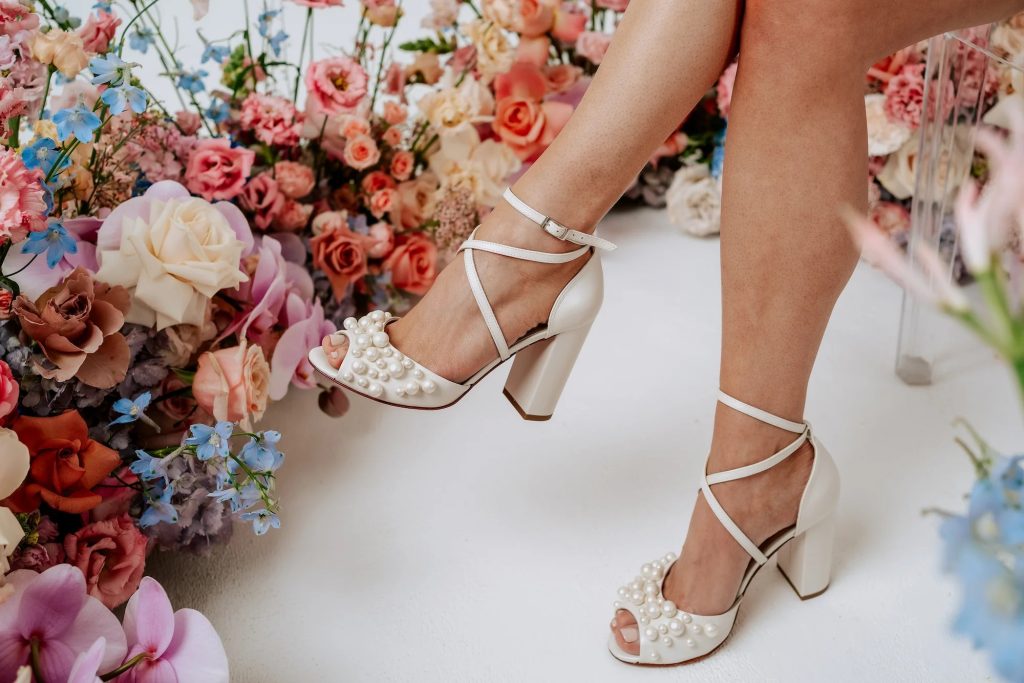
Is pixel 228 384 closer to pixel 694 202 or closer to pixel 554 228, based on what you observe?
pixel 554 228

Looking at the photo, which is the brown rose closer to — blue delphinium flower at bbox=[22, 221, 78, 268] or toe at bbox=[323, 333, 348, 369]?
blue delphinium flower at bbox=[22, 221, 78, 268]

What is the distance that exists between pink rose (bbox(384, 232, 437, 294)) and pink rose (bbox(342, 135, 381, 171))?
16 cm

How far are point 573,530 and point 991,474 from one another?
91cm

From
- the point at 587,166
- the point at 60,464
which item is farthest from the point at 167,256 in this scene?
the point at 587,166

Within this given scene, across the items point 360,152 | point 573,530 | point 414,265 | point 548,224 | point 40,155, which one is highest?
point 40,155

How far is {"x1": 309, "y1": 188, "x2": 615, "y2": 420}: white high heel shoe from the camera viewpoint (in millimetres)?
1032

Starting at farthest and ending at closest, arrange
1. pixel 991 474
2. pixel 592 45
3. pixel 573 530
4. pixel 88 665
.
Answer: pixel 592 45
pixel 573 530
pixel 88 665
pixel 991 474

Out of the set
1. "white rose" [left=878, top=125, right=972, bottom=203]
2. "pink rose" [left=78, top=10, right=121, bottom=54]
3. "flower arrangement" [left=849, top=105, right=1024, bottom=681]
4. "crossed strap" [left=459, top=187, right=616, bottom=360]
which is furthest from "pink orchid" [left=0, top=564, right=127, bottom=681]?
"white rose" [left=878, top=125, right=972, bottom=203]

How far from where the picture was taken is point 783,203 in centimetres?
95

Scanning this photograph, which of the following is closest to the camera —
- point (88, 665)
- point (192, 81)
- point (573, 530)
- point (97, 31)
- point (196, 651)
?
point (88, 665)

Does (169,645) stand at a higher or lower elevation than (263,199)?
lower

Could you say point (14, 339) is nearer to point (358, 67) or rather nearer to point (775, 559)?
point (358, 67)

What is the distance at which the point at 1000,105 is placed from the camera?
1.36m

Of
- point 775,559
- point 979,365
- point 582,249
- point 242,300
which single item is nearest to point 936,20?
point 582,249
